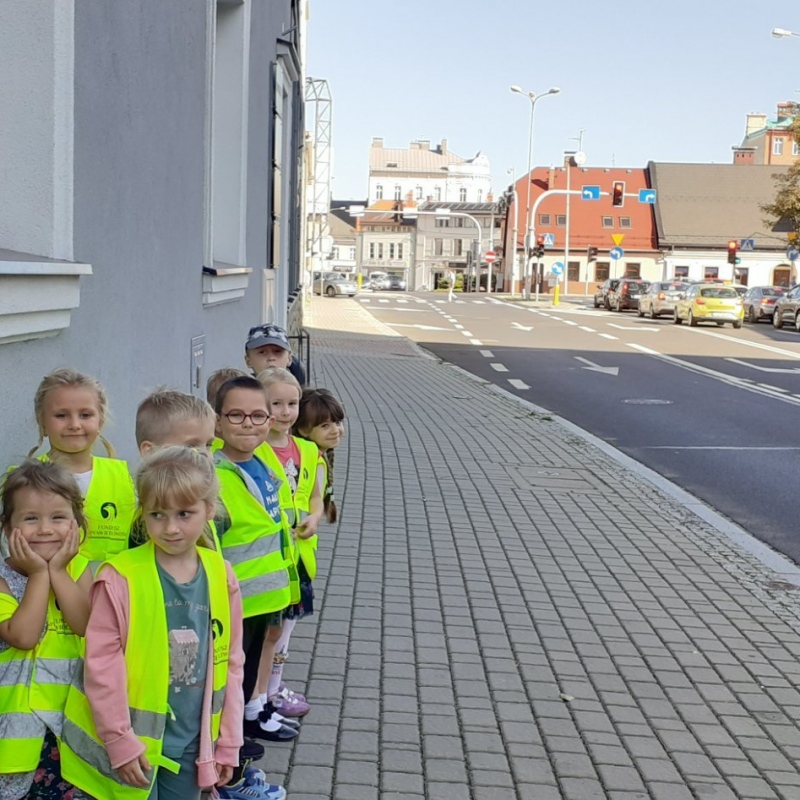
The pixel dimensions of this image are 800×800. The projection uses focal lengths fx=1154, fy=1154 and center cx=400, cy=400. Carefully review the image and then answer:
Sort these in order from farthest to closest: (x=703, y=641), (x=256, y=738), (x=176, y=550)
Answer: (x=703, y=641) < (x=256, y=738) < (x=176, y=550)

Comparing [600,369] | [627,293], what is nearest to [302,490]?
[600,369]

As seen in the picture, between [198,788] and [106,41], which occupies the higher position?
[106,41]

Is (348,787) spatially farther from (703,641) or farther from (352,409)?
(352,409)

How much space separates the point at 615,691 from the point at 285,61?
27.2 feet

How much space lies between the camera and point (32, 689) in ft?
8.25

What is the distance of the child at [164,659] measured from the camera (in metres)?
2.54

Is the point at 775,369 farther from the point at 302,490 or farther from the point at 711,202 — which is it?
the point at 711,202

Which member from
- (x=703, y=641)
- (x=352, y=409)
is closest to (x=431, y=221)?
(x=352, y=409)

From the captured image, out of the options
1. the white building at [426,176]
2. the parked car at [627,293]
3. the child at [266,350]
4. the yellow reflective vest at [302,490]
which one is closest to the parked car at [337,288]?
the parked car at [627,293]

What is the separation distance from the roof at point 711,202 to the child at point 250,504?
84622mm

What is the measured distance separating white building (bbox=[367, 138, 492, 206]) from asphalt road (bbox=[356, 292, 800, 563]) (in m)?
110

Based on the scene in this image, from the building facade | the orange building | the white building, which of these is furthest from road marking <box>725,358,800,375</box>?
the white building

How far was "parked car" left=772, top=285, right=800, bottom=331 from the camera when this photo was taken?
40.1 m

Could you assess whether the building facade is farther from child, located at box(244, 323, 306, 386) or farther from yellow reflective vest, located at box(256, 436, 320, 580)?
yellow reflective vest, located at box(256, 436, 320, 580)
